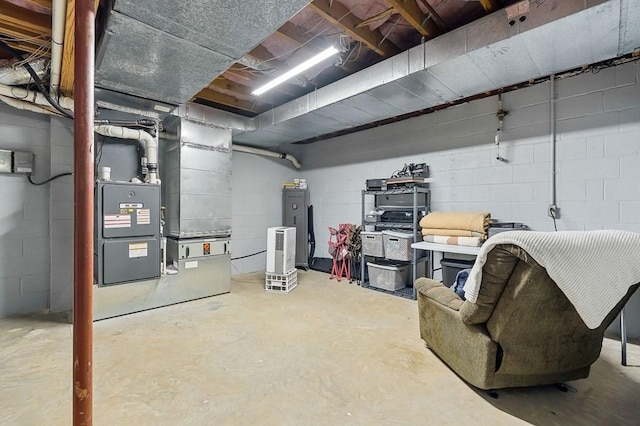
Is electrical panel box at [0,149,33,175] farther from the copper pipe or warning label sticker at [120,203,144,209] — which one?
the copper pipe

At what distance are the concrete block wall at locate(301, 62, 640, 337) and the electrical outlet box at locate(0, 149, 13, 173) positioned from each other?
15.2ft

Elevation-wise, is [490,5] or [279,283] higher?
[490,5]

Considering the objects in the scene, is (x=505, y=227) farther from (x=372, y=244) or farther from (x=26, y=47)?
(x=26, y=47)

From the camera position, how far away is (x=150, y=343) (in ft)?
Answer: 8.58

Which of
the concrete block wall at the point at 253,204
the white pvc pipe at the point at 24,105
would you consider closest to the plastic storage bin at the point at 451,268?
the concrete block wall at the point at 253,204

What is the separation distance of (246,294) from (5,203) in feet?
Result: 9.27

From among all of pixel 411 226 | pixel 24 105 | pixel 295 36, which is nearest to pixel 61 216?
pixel 24 105

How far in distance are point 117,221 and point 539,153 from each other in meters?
4.74

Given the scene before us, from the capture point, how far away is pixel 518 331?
5.56 ft

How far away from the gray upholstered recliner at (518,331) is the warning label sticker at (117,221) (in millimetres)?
3296

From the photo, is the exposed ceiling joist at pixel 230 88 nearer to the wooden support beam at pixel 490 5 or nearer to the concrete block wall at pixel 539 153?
the concrete block wall at pixel 539 153

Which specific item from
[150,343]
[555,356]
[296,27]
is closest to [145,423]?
[150,343]

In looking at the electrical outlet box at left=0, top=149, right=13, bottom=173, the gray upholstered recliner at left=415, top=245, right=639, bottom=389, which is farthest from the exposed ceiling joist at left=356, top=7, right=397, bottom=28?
the electrical outlet box at left=0, top=149, right=13, bottom=173

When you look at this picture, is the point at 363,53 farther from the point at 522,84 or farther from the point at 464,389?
the point at 464,389
